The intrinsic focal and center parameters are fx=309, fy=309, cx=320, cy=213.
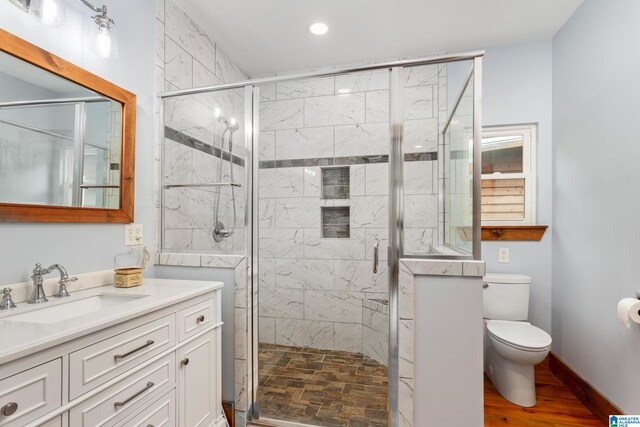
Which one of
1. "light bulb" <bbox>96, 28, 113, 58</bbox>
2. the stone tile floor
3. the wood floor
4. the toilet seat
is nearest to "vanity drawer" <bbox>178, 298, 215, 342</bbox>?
the stone tile floor

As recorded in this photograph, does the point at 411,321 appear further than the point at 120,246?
No

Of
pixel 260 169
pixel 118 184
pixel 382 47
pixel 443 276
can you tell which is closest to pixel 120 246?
pixel 118 184

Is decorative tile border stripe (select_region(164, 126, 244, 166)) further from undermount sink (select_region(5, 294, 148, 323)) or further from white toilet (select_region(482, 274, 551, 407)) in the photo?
white toilet (select_region(482, 274, 551, 407))

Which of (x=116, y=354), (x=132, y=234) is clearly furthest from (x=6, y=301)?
(x=132, y=234)

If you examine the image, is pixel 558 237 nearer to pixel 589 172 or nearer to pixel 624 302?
pixel 589 172

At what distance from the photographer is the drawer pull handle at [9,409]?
74 centimetres

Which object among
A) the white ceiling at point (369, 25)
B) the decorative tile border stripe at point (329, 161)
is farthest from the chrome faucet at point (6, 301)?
the white ceiling at point (369, 25)

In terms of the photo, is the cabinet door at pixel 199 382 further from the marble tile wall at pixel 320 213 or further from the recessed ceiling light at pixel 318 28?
the recessed ceiling light at pixel 318 28

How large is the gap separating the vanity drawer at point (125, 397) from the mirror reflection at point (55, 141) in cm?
83

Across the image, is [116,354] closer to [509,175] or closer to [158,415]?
[158,415]

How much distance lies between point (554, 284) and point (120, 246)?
125 inches

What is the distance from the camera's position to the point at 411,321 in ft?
5.22

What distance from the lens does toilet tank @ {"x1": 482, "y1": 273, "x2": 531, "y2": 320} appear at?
241 centimetres

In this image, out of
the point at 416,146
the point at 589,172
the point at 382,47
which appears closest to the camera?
the point at 416,146
